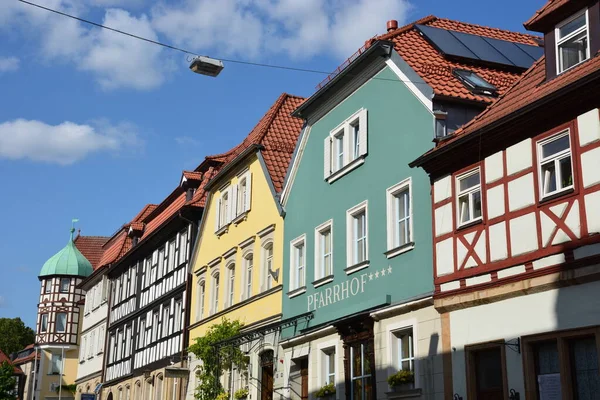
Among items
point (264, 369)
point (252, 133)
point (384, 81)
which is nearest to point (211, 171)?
point (252, 133)

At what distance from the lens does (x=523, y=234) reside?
1706 centimetres

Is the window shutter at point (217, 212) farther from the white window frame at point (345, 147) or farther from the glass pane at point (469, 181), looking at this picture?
the glass pane at point (469, 181)

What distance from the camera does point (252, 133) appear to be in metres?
35.6

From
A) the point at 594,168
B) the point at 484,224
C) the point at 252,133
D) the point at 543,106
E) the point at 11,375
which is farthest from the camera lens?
the point at 11,375

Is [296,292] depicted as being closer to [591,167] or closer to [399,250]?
[399,250]

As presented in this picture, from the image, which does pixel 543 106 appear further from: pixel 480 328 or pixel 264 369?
pixel 264 369

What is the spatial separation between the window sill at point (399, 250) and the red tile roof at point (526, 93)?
2310 millimetres

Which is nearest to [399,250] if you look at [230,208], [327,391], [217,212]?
[327,391]

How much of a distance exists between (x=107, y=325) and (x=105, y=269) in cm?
359

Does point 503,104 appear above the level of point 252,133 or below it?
below

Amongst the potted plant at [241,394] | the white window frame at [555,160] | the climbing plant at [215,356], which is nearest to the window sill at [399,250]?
the white window frame at [555,160]

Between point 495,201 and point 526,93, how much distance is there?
2.44m

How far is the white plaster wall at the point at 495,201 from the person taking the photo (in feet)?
58.5

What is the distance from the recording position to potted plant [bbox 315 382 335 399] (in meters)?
23.8
